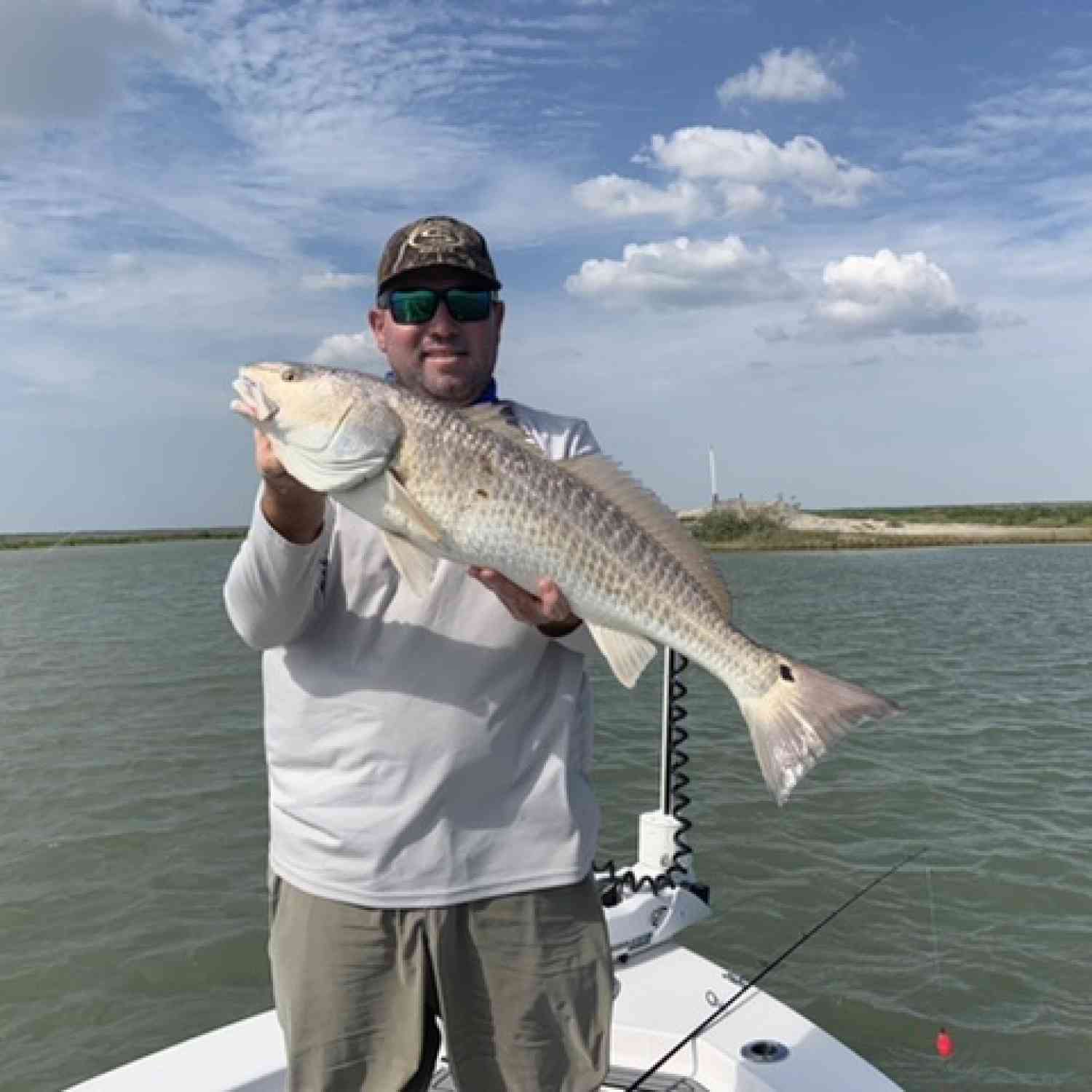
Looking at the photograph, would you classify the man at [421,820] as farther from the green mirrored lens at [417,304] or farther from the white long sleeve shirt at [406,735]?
the green mirrored lens at [417,304]

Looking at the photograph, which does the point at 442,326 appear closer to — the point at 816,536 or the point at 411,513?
the point at 411,513

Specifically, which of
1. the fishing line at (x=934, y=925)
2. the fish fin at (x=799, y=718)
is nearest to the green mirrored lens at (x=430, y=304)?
the fish fin at (x=799, y=718)

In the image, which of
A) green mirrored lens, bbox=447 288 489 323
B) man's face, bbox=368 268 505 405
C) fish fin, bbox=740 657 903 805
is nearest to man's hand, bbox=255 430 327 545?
man's face, bbox=368 268 505 405

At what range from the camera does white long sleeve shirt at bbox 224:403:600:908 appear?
2.94 metres

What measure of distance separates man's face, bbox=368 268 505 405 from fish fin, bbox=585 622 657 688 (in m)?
0.85

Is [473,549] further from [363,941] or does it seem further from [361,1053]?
[361,1053]

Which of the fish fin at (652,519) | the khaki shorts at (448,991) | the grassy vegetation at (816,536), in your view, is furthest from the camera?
the grassy vegetation at (816,536)

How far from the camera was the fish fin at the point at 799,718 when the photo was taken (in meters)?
2.99

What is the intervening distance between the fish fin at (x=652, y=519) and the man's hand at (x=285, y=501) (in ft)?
2.61

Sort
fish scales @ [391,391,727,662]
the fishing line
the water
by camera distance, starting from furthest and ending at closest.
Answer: the fishing line < the water < fish scales @ [391,391,727,662]

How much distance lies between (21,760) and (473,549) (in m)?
15.0

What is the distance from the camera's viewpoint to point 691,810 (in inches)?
456

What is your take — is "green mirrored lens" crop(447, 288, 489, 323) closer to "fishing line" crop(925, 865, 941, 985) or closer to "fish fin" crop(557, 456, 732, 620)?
"fish fin" crop(557, 456, 732, 620)

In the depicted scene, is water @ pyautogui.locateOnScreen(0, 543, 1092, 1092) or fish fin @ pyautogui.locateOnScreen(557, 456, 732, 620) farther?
water @ pyautogui.locateOnScreen(0, 543, 1092, 1092)
